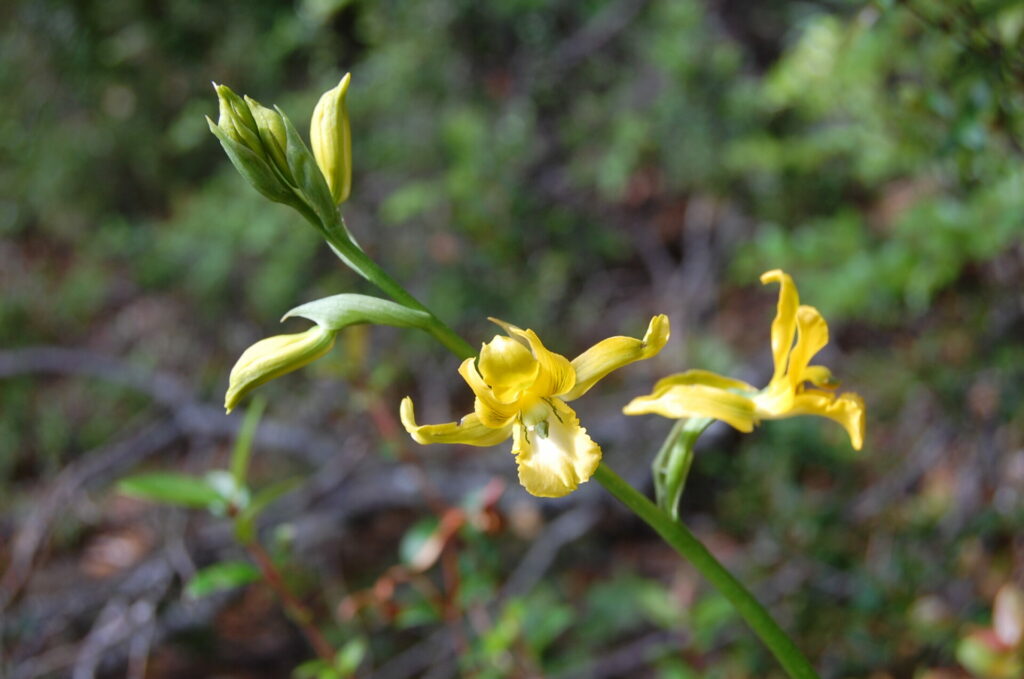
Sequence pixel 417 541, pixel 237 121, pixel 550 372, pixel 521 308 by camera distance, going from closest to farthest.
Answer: pixel 237 121
pixel 550 372
pixel 417 541
pixel 521 308

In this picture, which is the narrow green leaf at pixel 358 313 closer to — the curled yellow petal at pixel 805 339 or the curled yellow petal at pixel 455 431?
the curled yellow petal at pixel 455 431

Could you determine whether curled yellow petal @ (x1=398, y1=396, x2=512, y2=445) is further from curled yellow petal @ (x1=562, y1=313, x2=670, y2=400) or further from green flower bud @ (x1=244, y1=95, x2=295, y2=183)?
green flower bud @ (x1=244, y1=95, x2=295, y2=183)

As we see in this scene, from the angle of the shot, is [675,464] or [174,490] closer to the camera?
[675,464]

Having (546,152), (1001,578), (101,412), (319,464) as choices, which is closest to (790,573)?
(1001,578)

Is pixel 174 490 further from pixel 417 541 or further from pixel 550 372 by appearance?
pixel 550 372

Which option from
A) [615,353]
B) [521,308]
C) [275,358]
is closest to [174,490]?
[275,358]

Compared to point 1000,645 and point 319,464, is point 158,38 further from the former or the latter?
point 1000,645


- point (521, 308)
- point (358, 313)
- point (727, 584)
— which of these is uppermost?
point (358, 313)
